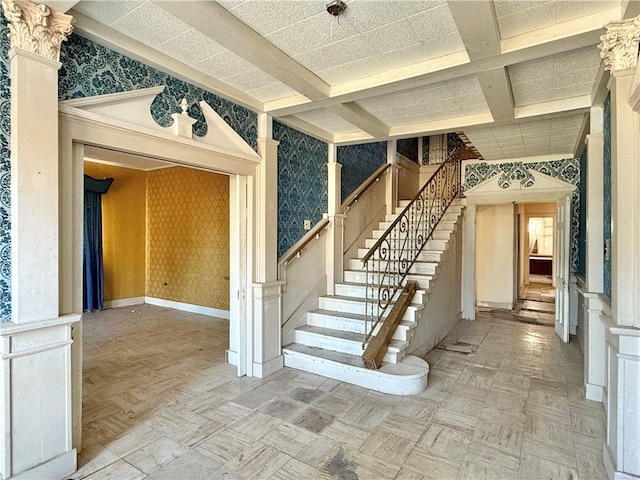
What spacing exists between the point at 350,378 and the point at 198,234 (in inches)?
172

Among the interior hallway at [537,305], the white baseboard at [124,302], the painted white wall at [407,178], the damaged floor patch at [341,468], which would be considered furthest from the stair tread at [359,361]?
the white baseboard at [124,302]

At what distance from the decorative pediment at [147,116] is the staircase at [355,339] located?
208 centimetres

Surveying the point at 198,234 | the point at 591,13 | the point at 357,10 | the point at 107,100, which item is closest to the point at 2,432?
the point at 107,100

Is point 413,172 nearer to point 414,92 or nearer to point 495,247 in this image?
point 495,247

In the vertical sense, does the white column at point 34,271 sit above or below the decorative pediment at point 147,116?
below

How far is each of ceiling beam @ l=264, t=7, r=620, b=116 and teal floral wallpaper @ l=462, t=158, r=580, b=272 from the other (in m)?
3.52

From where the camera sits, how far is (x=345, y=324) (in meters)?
3.93

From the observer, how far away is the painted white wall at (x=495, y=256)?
7.04 metres

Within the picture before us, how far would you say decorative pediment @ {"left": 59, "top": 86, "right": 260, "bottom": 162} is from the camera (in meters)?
2.14

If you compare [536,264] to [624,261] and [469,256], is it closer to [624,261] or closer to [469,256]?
[469,256]

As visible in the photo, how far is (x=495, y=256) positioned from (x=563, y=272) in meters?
2.39

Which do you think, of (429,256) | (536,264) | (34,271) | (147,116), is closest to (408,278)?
(429,256)

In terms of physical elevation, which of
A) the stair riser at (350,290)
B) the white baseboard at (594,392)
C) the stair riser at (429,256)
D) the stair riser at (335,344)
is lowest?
the white baseboard at (594,392)

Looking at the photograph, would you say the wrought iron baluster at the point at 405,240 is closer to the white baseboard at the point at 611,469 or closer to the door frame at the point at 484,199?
the door frame at the point at 484,199
